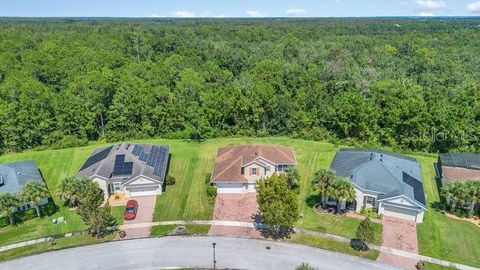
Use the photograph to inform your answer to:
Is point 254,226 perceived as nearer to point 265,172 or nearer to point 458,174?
point 265,172

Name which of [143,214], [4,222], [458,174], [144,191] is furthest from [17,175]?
[458,174]

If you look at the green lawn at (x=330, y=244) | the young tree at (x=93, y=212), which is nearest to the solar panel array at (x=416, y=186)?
the green lawn at (x=330, y=244)

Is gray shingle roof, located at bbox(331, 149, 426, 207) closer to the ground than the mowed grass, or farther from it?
farther from it

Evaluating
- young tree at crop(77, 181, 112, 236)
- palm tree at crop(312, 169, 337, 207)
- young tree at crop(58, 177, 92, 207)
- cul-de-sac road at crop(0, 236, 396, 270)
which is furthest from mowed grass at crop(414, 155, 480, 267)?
young tree at crop(58, 177, 92, 207)

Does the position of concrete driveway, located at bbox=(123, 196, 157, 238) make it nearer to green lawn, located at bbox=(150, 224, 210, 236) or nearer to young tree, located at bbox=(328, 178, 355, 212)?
green lawn, located at bbox=(150, 224, 210, 236)

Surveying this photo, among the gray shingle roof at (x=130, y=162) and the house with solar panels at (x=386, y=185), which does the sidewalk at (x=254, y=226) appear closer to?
the house with solar panels at (x=386, y=185)

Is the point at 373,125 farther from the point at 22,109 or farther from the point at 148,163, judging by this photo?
the point at 22,109
